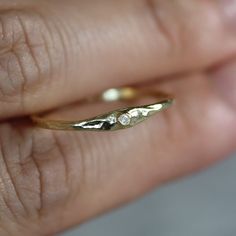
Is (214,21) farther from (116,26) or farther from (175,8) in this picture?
(116,26)

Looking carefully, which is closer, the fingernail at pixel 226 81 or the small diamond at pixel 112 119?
the small diamond at pixel 112 119

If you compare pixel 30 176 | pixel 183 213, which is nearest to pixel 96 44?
pixel 30 176

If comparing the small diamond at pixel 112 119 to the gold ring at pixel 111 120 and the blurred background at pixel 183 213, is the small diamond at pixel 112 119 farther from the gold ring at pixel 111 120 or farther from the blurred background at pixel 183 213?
the blurred background at pixel 183 213

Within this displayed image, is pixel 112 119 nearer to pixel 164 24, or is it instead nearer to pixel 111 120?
pixel 111 120

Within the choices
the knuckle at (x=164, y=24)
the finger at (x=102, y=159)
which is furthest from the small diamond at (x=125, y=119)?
the knuckle at (x=164, y=24)

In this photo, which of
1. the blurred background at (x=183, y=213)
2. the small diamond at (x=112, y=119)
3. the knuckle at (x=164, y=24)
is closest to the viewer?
the small diamond at (x=112, y=119)

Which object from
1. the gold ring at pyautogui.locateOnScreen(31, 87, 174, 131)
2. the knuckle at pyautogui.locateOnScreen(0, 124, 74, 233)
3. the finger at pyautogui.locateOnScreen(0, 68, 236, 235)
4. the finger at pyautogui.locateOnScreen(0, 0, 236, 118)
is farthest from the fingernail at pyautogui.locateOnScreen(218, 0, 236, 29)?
the knuckle at pyautogui.locateOnScreen(0, 124, 74, 233)
